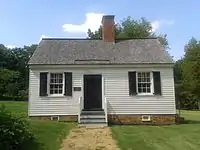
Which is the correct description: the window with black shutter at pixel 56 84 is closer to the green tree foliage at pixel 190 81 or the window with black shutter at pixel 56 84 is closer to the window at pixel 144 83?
the window at pixel 144 83

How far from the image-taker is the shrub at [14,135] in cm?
1121

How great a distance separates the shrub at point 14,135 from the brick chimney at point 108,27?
12.8m

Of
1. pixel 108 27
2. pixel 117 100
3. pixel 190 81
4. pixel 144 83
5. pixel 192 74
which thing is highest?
pixel 108 27

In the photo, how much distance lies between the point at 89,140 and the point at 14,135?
4.12 m

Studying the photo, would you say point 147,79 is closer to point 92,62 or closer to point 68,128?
point 92,62

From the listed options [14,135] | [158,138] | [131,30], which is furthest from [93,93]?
[131,30]

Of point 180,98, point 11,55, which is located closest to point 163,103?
point 180,98

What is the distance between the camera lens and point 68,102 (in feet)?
71.2

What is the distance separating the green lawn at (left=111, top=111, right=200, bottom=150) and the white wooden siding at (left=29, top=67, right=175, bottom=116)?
3.33 metres

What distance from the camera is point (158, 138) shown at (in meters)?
15.4

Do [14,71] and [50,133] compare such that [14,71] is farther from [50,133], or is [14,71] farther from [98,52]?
[50,133]

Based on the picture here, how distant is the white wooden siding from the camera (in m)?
21.7

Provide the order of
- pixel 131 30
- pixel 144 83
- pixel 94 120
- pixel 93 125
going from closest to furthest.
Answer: pixel 93 125
pixel 94 120
pixel 144 83
pixel 131 30

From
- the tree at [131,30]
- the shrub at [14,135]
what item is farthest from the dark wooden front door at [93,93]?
Answer: the tree at [131,30]
